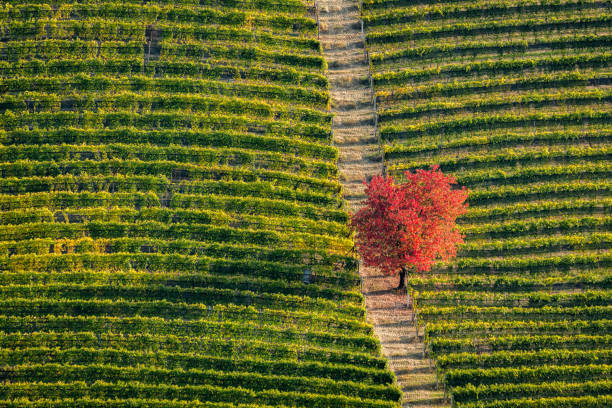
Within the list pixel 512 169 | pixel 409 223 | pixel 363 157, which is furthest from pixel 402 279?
pixel 512 169

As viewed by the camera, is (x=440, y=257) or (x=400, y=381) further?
(x=440, y=257)

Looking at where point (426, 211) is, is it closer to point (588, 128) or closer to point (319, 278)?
point (319, 278)

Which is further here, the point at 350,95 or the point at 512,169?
the point at 350,95

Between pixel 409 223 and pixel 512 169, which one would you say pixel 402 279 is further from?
pixel 512 169

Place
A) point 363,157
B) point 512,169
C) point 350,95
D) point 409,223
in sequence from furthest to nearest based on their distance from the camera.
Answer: point 350,95
point 363,157
point 512,169
point 409,223

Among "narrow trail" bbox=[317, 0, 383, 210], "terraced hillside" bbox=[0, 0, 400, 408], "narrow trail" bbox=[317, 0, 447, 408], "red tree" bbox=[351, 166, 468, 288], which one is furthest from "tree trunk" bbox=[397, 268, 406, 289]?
"narrow trail" bbox=[317, 0, 383, 210]

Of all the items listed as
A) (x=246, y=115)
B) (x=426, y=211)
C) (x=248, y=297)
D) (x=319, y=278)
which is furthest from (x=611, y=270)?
(x=246, y=115)

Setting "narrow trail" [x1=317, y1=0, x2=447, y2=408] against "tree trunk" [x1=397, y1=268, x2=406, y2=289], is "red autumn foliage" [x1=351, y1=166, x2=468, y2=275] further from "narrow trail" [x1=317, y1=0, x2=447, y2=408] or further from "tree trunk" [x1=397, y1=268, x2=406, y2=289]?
"narrow trail" [x1=317, y1=0, x2=447, y2=408]

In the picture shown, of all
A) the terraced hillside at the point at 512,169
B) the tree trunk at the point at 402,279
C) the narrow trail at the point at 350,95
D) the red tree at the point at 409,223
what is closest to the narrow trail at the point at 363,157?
the narrow trail at the point at 350,95
